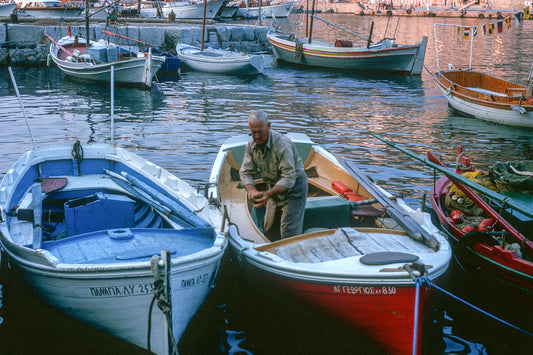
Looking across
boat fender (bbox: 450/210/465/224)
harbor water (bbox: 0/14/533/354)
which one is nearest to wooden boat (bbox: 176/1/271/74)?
harbor water (bbox: 0/14/533/354)

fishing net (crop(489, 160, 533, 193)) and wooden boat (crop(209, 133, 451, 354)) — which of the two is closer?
wooden boat (crop(209, 133, 451, 354))

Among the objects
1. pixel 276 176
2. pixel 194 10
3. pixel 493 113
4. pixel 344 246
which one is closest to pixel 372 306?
pixel 344 246

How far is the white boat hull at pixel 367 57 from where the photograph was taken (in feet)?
89.2

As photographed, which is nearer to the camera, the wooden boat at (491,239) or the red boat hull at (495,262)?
the red boat hull at (495,262)

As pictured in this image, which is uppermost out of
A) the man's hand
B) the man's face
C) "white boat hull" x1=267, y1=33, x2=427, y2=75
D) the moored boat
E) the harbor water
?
the moored boat

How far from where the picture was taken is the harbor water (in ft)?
18.8

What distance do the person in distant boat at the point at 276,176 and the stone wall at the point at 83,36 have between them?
22.8 metres

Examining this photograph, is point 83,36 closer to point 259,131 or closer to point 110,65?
point 110,65

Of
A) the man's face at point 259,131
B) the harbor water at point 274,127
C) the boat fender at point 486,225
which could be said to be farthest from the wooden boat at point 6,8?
the boat fender at point 486,225

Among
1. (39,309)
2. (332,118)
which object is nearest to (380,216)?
(39,309)

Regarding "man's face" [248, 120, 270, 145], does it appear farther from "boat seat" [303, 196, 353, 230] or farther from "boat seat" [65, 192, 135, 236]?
"boat seat" [65, 192, 135, 236]

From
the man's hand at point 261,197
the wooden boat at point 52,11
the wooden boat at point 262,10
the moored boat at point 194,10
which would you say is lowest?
the man's hand at point 261,197

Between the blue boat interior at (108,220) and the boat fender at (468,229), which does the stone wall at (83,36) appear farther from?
the boat fender at (468,229)

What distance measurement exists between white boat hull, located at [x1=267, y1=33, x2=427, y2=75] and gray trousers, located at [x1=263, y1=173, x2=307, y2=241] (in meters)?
22.3
